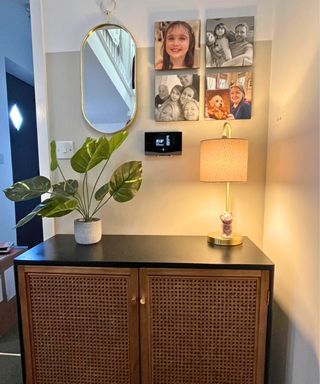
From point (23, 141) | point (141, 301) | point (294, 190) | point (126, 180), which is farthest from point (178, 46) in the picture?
point (23, 141)

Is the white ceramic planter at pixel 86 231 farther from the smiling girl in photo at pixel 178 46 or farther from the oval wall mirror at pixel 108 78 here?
the smiling girl in photo at pixel 178 46

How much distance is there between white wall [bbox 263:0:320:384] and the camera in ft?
3.00

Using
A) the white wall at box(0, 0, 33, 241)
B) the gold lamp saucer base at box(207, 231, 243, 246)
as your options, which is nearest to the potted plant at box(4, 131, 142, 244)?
the gold lamp saucer base at box(207, 231, 243, 246)

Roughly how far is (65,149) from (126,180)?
56cm

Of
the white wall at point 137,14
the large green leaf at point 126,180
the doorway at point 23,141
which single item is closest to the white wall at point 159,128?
the white wall at point 137,14

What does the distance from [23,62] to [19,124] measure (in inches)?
26.6

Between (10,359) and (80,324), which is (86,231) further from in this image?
(10,359)

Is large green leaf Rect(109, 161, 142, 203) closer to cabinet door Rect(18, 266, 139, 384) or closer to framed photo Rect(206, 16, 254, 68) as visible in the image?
cabinet door Rect(18, 266, 139, 384)

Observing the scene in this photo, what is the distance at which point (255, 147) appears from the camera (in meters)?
1.39

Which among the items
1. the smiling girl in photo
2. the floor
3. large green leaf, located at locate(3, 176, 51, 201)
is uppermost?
the smiling girl in photo

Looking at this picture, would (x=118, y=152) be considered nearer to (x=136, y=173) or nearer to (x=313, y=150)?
(x=136, y=173)

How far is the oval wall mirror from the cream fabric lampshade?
1.80 ft

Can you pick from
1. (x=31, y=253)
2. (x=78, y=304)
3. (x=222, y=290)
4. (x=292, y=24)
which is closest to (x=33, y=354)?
(x=78, y=304)

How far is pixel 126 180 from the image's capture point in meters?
1.17
